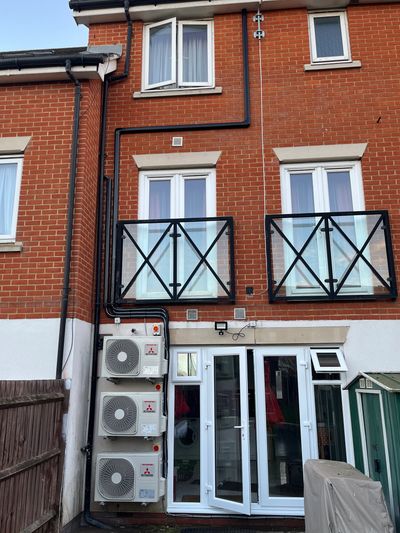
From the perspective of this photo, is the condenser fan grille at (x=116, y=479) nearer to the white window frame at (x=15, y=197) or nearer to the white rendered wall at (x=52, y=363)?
the white rendered wall at (x=52, y=363)

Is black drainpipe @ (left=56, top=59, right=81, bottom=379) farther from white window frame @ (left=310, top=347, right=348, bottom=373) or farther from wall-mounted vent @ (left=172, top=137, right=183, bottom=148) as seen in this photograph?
white window frame @ (left=310, top=347, right=348, bottom=373)

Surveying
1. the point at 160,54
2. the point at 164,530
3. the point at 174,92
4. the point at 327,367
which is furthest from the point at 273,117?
the point at 164,530

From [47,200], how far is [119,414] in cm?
312

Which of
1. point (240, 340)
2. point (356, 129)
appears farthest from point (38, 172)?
point (356, 129)

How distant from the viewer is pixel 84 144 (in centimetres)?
641

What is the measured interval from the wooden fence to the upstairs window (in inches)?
204

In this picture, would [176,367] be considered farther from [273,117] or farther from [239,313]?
[273,117]

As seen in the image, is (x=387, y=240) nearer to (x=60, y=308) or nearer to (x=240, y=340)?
(x=240, y=340)

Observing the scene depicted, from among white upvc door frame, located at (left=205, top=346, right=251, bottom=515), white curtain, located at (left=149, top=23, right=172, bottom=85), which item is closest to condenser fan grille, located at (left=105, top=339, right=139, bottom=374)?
white upvc door frame, located at (left=205, top=346, right=251, bottom=515)

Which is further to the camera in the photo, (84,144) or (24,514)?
(84,144)

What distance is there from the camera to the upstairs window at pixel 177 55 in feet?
24.3

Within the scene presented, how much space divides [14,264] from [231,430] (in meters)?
3.75

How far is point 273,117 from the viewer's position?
23.0ft

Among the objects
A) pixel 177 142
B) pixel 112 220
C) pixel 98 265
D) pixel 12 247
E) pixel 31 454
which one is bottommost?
pixel 31 454
